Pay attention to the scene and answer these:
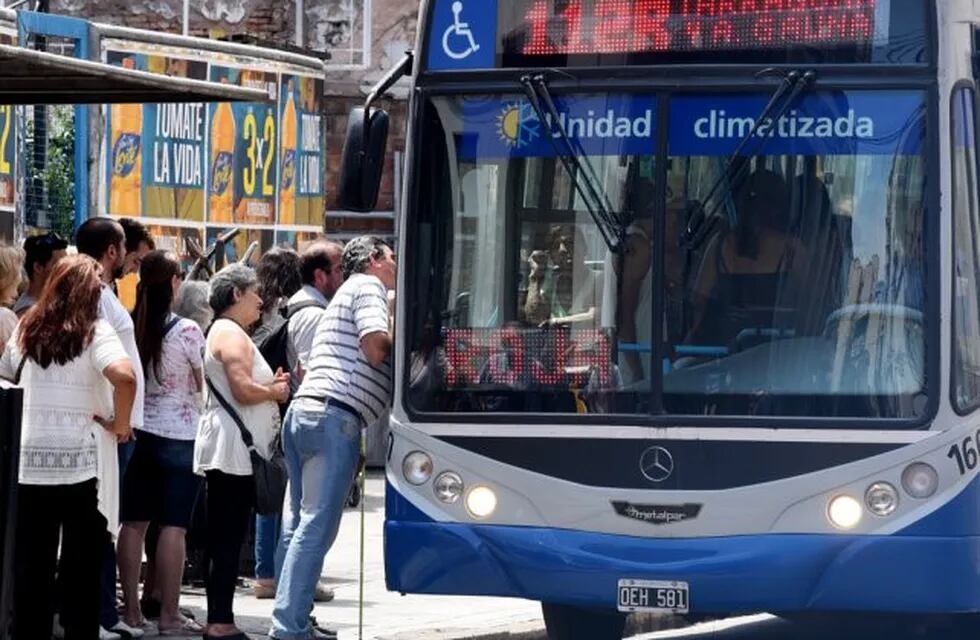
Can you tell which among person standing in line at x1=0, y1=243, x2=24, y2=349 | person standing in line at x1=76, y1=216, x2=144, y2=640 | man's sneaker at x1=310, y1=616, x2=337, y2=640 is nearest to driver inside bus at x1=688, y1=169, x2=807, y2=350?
person standing in line at x1=76, y1=216, x2=144, y2=640

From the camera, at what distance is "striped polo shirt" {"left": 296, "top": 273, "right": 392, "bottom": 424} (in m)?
10.8

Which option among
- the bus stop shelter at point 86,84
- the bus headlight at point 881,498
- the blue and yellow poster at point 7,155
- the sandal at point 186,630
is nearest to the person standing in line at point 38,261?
the bus stop shelter at point 86,84

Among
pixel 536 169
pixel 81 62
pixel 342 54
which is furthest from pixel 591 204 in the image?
pixel 342 54

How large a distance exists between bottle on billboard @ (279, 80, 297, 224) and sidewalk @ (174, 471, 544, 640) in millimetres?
4592

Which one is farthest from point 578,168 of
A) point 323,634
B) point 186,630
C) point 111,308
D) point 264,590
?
point 264,590

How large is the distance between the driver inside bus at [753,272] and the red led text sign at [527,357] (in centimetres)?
41

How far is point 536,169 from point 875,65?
1.42m

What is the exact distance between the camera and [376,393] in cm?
1091

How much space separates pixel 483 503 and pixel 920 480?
1757 mm

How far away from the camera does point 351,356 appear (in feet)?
35.4

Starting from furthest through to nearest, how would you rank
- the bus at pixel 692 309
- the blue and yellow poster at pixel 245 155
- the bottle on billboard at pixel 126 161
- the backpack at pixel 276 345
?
1. the blue and yellow poster at pixel 245 155
2. the bottle on billboard at pixel 126 161
3. the backpack at pixel 276 345
4. the bus at pixel 692 309

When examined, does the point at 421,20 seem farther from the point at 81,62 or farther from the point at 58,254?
the point at 58,254

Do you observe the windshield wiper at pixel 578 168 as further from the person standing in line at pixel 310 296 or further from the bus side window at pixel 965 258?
the person standing in line at pixel 310 296

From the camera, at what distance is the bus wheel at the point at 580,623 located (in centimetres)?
1137
